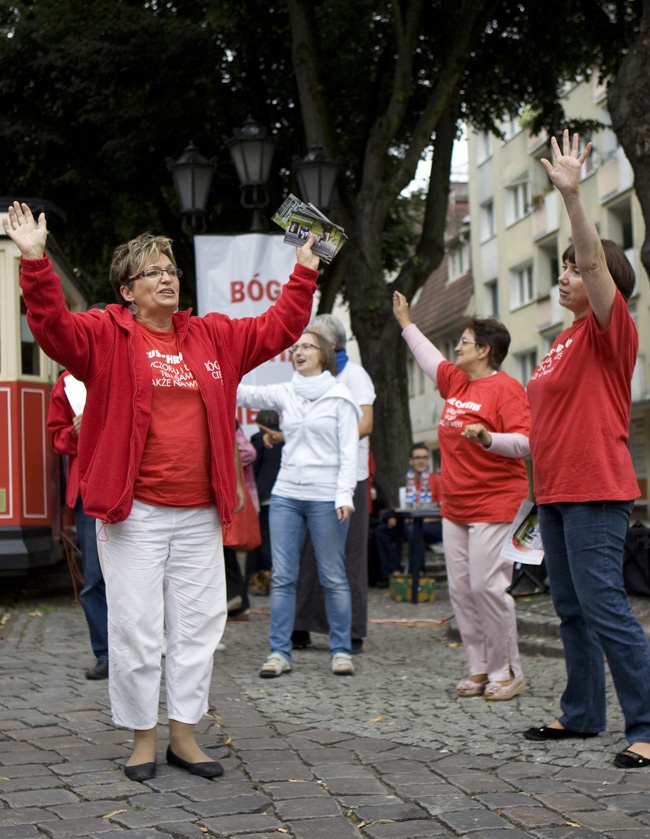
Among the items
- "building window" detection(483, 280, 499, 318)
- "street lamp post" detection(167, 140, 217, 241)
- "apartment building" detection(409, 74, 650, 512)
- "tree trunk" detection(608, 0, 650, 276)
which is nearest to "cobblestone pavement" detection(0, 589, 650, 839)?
"tree trunk" detection(608, 0, 650, 276)

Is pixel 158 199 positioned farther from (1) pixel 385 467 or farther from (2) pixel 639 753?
(2) pixel 639 753

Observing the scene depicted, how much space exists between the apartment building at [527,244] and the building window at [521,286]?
0.03 m

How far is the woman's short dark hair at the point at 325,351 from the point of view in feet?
25.5

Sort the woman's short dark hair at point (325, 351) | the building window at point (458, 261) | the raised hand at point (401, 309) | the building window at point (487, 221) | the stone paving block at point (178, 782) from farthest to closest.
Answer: the building window at point (458, 261)
the building window at point (487, 221)
the woman's short dark hair at point (325, 351)
the raised hand at point (401, 309)
the stone paving block at point (178, 782)

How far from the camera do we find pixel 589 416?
5.21 m

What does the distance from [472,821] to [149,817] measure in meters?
1.01

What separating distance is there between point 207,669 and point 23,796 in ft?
2.65

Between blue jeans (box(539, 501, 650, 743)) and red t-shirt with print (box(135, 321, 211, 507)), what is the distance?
141 cm

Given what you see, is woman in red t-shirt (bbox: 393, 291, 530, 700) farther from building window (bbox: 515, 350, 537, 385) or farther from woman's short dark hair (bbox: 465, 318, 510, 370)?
building window (bbox: 515, 350, 537, 385)

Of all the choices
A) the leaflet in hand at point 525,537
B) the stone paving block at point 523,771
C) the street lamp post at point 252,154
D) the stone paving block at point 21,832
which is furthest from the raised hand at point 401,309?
the street lamp post at point 252,154

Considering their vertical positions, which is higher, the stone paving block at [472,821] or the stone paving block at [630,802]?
the stone paving block at [472,821]

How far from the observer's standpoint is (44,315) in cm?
452

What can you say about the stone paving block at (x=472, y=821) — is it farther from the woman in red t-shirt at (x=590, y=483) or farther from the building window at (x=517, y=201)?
the building window at (x=517, y=201)

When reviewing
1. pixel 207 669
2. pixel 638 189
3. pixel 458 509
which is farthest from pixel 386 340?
pixel 207 669
